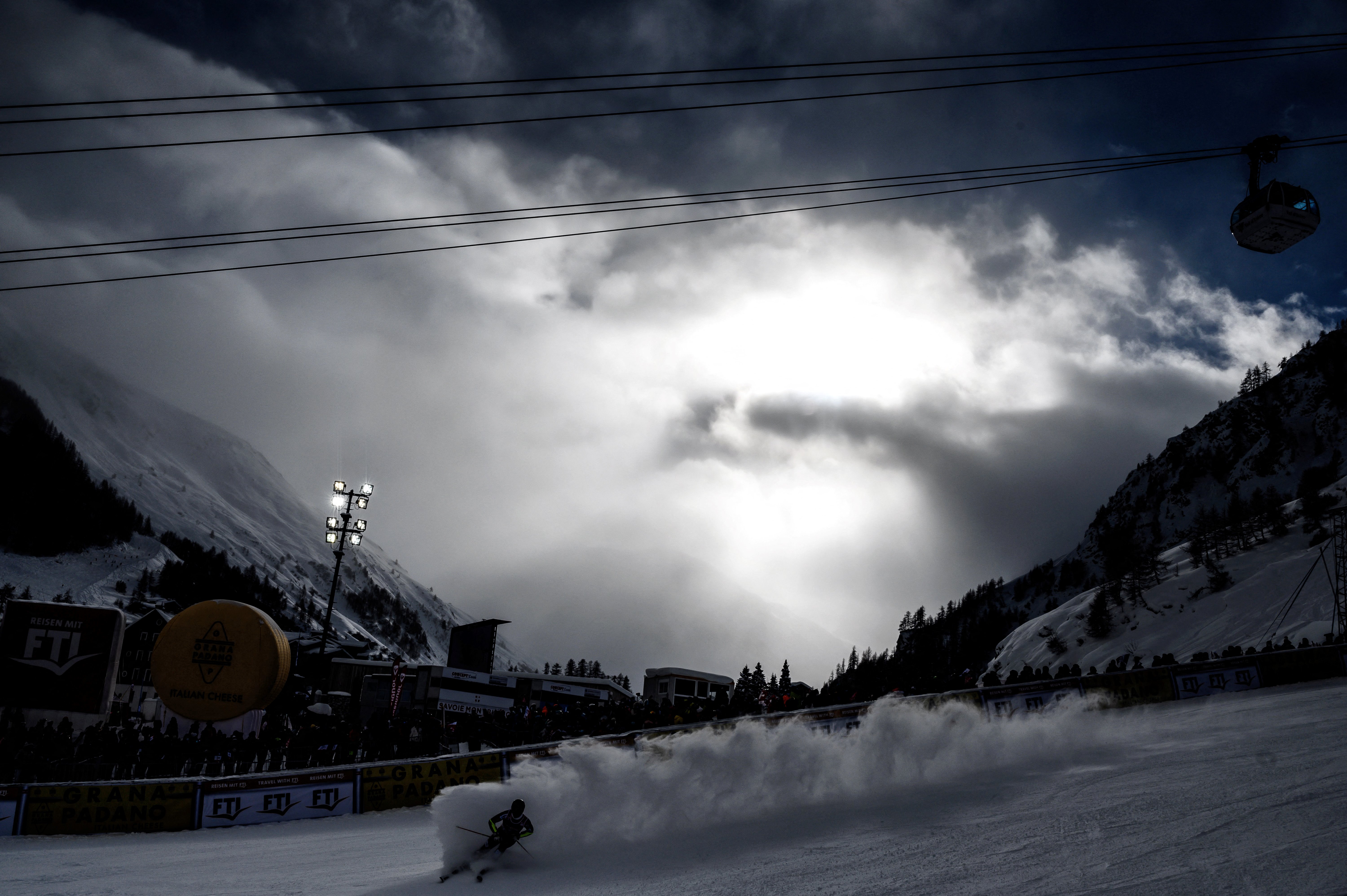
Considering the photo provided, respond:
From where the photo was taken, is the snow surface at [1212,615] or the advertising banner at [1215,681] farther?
the snow surface at [1212,615]

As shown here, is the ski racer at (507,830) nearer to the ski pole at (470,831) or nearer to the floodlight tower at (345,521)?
the ski pole at (470,831)

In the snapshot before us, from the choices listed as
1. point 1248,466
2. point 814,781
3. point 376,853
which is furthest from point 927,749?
point 1248,466

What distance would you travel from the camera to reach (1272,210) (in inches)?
592

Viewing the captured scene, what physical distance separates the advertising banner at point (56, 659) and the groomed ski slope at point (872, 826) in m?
5.93

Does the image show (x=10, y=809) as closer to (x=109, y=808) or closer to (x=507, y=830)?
(x=109, y=808)

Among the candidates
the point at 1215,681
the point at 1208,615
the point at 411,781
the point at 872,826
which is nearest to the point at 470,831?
the point at 872,826

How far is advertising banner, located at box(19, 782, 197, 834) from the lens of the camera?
17.1 m

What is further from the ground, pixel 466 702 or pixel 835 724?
pixel 835 724

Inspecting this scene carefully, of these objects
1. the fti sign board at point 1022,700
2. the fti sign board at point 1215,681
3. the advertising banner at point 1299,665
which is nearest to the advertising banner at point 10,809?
the fti sign board at point 1022,700

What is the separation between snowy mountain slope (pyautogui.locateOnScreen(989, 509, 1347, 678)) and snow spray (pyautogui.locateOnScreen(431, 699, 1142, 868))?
25.9 metres

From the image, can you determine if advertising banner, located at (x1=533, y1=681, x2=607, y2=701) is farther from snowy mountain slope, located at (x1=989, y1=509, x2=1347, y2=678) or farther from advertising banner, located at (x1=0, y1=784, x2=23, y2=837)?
advertising banner, located at (x1=0, y1=784, x2=23, y2=837)

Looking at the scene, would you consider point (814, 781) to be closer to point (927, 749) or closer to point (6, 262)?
point (927, 749)

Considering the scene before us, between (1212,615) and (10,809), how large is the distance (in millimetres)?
55827

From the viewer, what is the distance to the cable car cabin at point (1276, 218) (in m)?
15.0
